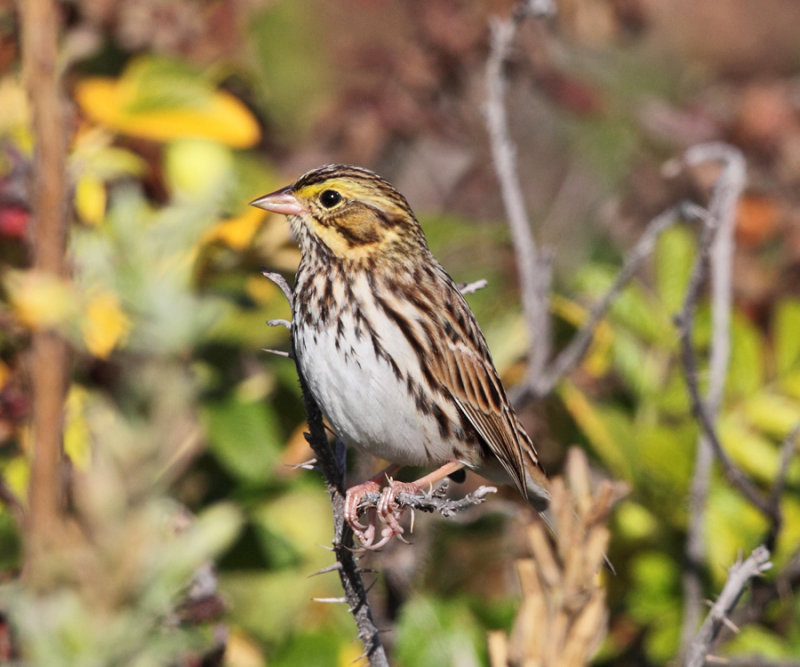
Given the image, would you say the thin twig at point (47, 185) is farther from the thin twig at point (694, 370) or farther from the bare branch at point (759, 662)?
the bare branch at point (759, 662)

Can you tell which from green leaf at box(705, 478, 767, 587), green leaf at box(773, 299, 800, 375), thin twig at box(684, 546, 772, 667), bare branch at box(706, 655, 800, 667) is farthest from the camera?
green leaf at box(773, 299, 800, 375)

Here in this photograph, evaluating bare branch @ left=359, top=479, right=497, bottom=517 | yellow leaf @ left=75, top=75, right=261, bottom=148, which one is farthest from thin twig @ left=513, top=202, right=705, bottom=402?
yellow leaf @ left=75, top=75, right=261, bottom=148

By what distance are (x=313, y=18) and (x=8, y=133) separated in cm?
296

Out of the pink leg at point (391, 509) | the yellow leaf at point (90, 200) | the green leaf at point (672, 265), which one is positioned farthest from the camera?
the green leaf at point (672, 265)

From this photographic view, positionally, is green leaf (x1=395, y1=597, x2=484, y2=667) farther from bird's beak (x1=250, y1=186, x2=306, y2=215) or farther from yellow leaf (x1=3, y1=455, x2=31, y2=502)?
bird's beak (x1=250, y1=186, x2=306, y2=215)

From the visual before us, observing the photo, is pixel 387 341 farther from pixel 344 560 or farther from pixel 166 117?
pixel 166 117

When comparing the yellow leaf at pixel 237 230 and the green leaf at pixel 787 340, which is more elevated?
the yellow leaf at pixel 237 230

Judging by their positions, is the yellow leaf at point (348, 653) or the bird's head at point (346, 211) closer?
the bird's head at point (346, 211)

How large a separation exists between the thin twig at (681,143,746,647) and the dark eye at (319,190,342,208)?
0.88 meters

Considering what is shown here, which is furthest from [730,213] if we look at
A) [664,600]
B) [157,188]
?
[157,188]

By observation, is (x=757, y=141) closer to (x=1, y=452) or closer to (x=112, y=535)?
(x=1, y=452)

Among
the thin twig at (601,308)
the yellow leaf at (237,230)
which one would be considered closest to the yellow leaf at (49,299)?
the yellow leaf at (237,230)

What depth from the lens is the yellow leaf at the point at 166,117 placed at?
133 inches

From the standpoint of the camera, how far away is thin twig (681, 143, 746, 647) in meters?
2.94
